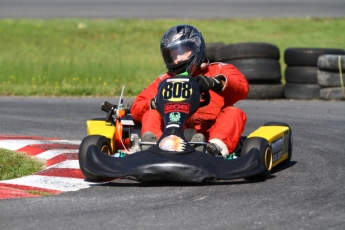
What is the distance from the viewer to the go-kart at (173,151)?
508cm

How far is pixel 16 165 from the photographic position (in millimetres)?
6328

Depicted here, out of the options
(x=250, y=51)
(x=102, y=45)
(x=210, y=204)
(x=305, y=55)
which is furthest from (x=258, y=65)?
(x=102, y=45)

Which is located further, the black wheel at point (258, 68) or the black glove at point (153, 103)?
the black wheel at point (258, 68)

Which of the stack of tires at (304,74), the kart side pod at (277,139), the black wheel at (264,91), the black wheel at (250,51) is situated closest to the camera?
the kart side pod at (277,139)

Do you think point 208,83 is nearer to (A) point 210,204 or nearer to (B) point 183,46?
(B) point 183,46

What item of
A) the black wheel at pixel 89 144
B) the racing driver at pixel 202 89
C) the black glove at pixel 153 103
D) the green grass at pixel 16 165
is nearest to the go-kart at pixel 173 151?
the black wheel at pixel 89 144

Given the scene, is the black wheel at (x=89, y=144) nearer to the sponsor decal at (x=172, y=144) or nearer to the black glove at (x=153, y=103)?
the black glove at (x=153, y=103)

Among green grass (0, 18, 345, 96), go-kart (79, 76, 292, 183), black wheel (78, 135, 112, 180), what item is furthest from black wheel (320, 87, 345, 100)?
black wheel (78, 135, 112, 180)

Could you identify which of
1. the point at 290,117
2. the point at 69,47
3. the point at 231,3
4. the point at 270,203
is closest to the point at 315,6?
the point at 231,3

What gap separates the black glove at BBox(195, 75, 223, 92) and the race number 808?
13 centimetres

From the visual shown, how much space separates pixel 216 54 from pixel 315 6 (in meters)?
13.2

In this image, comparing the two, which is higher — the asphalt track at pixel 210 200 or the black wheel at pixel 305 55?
the black wheel at pixel 305 55

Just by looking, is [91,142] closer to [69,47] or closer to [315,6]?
[69,47]

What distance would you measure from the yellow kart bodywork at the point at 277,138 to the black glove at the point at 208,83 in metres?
0.43
